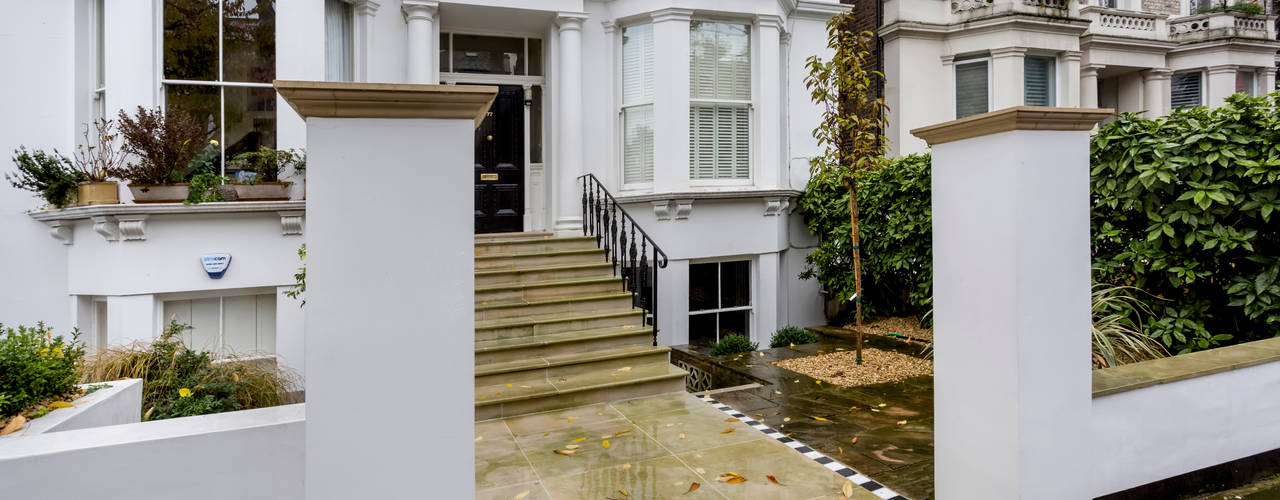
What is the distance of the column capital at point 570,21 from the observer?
26.5 ft

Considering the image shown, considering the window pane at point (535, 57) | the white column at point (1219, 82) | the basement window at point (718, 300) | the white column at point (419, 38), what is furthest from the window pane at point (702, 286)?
the white column at point (1219, 82)

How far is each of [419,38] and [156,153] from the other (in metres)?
2.97

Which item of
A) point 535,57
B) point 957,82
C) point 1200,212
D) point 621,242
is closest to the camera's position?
point 1200,212

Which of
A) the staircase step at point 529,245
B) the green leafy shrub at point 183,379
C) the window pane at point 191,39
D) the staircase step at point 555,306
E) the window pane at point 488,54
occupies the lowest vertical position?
the green leafy shrub at point 183,379

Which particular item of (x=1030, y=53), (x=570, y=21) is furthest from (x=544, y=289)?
(x=1030, y=53)

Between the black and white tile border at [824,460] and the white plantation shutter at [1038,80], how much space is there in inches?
402

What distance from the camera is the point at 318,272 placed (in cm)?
224

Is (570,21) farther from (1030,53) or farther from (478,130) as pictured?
(1030,53)

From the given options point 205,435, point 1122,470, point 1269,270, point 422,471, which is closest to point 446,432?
point 422,471

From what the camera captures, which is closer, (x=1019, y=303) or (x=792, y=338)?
(x=1019, y=303)

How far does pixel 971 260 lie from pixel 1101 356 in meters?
2.21

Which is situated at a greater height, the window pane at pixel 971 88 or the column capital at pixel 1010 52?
the column capital at pixel 1010 52

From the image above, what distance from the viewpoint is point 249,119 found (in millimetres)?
6512

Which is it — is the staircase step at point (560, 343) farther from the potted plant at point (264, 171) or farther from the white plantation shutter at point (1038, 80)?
the white plantation shutter at point (1038, 80)
